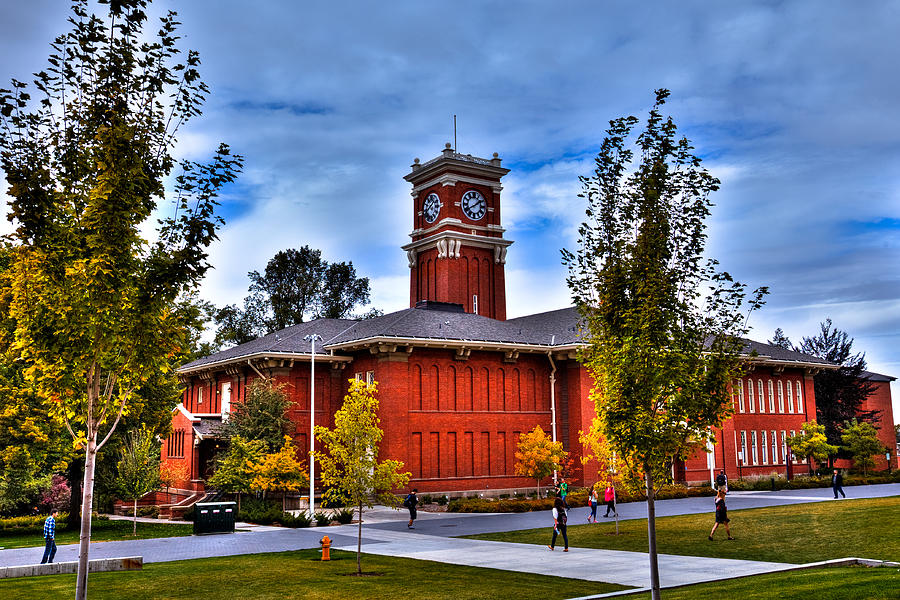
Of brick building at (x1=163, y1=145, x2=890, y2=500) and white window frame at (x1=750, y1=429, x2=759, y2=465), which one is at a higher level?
brick building at (x1=163, y1=145, x2=890, y2=500)

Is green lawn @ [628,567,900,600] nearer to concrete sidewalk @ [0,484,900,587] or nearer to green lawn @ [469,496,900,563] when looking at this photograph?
concrete sidewalk @ [0,484,900,587]

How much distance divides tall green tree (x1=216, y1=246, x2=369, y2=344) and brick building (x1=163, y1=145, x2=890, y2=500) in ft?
61.9

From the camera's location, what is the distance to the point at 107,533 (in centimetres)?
3447

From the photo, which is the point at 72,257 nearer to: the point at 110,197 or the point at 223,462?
the point at 110,197

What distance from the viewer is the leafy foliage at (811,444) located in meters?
54.8

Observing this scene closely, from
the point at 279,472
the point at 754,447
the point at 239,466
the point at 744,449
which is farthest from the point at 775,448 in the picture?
the point at 239,466

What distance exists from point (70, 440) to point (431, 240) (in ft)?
124

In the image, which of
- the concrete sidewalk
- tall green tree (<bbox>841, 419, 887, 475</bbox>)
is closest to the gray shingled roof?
the concrete sidewalk

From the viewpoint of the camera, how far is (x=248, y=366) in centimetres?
4862

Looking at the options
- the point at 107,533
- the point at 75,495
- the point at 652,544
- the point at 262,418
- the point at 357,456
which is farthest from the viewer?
the point at 262,418

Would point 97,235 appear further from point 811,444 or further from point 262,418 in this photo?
point 811,444

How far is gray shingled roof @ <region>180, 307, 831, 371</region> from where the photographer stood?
46.7m

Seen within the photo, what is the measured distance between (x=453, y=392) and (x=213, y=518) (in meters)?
18.2

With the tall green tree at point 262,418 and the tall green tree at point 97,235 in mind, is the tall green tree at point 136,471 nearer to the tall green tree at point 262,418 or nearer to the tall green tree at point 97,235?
the tall green tree at point 262,418
